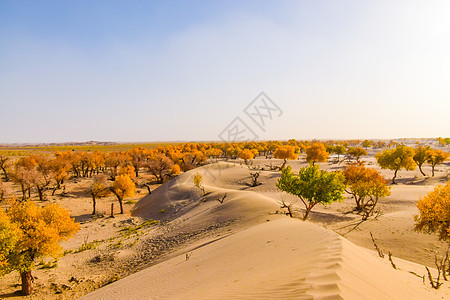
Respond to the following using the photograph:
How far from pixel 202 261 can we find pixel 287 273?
5.72 m

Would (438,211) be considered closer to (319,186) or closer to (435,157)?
(319,186)

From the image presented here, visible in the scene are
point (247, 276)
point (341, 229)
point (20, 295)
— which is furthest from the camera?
point (341, 229)

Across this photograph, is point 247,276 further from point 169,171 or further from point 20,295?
point 169,171

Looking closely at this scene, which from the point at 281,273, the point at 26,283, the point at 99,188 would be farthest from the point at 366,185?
the point at 99,188

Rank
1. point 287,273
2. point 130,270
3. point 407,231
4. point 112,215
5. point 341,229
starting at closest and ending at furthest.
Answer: point 287,273 → point 130,270 → point 407,231 → point 341,229 → point 112,215

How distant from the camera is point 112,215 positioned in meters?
30.6

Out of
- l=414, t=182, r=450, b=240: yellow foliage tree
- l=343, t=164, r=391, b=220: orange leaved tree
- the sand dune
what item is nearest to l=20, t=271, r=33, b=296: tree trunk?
the sand dune

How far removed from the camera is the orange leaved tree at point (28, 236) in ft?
40.9

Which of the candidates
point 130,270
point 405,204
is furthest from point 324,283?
point 405,204

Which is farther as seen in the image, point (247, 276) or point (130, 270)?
point (130, 270)

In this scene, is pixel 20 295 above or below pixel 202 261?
below

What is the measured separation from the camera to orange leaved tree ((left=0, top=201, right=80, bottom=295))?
12453 mm

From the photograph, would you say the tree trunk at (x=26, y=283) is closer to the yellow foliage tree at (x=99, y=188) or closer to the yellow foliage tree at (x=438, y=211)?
the yellow foliage tree at (x=99, y=188)

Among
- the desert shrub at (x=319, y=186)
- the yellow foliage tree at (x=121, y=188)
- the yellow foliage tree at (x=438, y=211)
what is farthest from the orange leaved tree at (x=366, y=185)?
the yellow foliage tree at (x=121, y=188)
